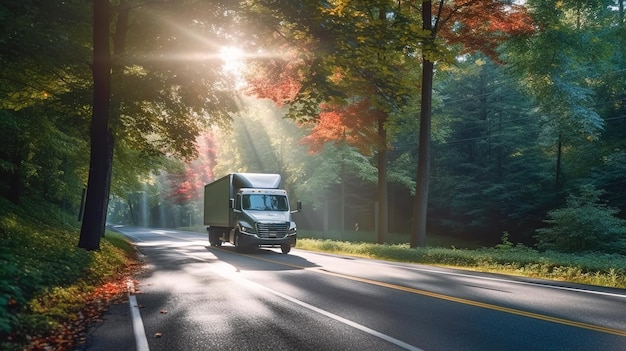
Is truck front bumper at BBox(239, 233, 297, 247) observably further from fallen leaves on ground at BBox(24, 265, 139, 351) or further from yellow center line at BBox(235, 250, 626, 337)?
fallen leaves on ground at BBox(24, 265, 139, 351)

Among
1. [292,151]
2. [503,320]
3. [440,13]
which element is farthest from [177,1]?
[292,151]

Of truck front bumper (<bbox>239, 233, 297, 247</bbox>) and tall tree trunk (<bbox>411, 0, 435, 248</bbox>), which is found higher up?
tall tree trunk (<bbox>411, 0, 435, 248</bbox>)

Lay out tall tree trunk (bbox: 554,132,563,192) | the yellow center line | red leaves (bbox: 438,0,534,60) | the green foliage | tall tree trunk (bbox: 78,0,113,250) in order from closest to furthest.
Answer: the yellow center line < tall tree trunk (bbox: 78,0,113,250) < red leaves (bbox: 438,0,534,60) < the green foliage < tall tree trunk (bbox: 554,132,563,192)

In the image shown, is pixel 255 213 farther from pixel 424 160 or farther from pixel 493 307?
pixel 493 307

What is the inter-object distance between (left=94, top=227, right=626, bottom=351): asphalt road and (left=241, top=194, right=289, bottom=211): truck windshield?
8.75m

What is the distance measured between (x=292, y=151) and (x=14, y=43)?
1118 inches

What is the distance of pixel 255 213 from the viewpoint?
20.8 meters

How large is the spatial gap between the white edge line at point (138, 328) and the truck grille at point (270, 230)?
11.2m

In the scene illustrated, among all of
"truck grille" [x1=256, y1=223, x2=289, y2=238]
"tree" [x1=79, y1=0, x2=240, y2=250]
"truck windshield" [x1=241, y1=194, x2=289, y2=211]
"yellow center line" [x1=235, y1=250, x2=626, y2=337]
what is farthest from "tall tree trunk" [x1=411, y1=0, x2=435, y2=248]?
"tree" [x1=79, y1=0, x2=240, y2=250]

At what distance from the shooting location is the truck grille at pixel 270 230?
2027 cm

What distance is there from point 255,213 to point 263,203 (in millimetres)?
797

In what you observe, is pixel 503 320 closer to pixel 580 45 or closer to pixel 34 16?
pixel 34 16

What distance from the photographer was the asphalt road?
6.03 m

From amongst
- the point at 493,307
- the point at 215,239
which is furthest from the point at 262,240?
the point at 493,307
